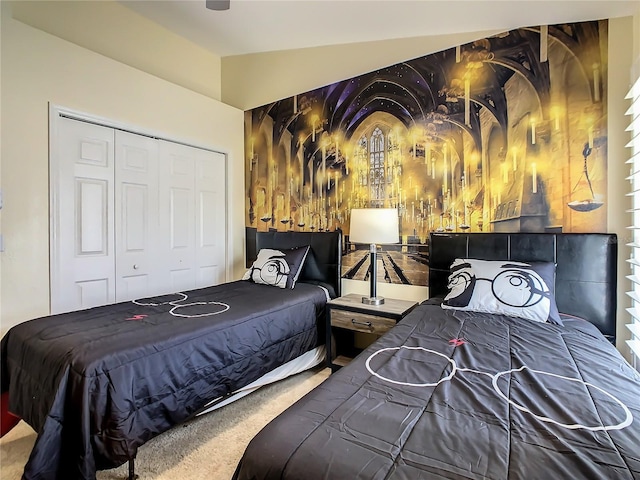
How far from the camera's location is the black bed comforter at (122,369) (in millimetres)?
1505

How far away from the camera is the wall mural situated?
227 centimetres

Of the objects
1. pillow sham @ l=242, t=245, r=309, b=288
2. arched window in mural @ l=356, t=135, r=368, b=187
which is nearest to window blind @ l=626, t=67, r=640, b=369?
arched window in mural @ l=356, t=135, r=368, b=187

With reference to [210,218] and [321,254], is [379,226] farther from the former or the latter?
[210,218]

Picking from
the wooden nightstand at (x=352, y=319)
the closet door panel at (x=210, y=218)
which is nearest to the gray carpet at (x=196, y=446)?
the wooden nightstand at (x=352, y=319)

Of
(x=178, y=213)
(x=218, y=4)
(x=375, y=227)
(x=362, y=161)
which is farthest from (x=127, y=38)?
(x=375, y=227)

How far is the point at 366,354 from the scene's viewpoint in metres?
1.55

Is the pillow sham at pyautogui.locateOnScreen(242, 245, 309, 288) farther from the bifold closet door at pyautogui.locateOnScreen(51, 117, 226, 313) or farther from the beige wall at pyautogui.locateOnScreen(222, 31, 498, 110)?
the beige wall at pyautogui.locateOnScreen(222, 31, 498, 110)

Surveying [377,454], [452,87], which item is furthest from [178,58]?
[377,454]

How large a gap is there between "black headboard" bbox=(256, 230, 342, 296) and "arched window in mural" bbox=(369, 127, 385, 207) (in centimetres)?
48

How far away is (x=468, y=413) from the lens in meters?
1.07

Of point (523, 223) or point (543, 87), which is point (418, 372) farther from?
point (543, 87)

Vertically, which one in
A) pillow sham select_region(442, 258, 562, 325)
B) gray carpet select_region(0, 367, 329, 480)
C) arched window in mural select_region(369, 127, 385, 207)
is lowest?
gray carpet select_region(0, 367, 329, 480)

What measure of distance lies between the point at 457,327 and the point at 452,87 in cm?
190

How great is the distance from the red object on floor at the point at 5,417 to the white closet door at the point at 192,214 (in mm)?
1570
